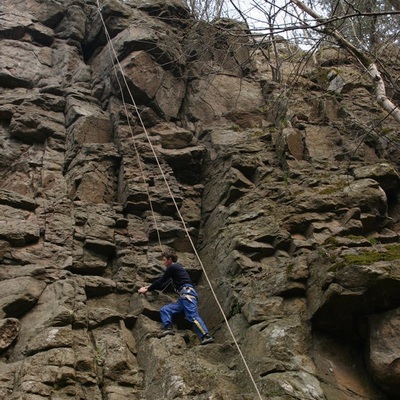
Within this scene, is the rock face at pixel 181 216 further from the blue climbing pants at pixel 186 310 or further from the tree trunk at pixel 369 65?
the tree trunk at pixel 369 65

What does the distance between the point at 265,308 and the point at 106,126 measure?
25.9 ft

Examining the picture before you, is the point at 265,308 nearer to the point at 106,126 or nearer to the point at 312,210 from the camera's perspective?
the point at 312,210

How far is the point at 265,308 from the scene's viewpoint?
8.38m

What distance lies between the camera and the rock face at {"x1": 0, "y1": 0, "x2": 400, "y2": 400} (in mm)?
7348

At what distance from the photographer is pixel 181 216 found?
11602 millimetres

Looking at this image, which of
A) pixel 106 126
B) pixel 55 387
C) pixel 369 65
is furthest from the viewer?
pixel 106 126

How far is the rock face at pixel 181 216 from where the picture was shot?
7348mm

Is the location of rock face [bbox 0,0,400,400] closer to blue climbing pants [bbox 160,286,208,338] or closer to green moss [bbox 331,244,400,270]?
green moss [bbox 331,244,400,270]

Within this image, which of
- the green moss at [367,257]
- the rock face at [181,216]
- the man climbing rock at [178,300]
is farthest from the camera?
the man climbing rock at [178,300]

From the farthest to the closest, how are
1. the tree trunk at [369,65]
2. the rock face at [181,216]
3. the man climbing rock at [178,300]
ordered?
1. the man climbing rock at [178,300]
2. the tree trunk at [369,65]
3. the rock face at [181,216]

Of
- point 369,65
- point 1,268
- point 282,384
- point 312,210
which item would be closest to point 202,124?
point 312,210

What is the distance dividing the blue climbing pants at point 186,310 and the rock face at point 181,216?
29 cm

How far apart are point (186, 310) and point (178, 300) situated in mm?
348

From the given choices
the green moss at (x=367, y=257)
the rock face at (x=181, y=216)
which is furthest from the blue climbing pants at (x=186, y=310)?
the green moss at (x=367, y=257)
